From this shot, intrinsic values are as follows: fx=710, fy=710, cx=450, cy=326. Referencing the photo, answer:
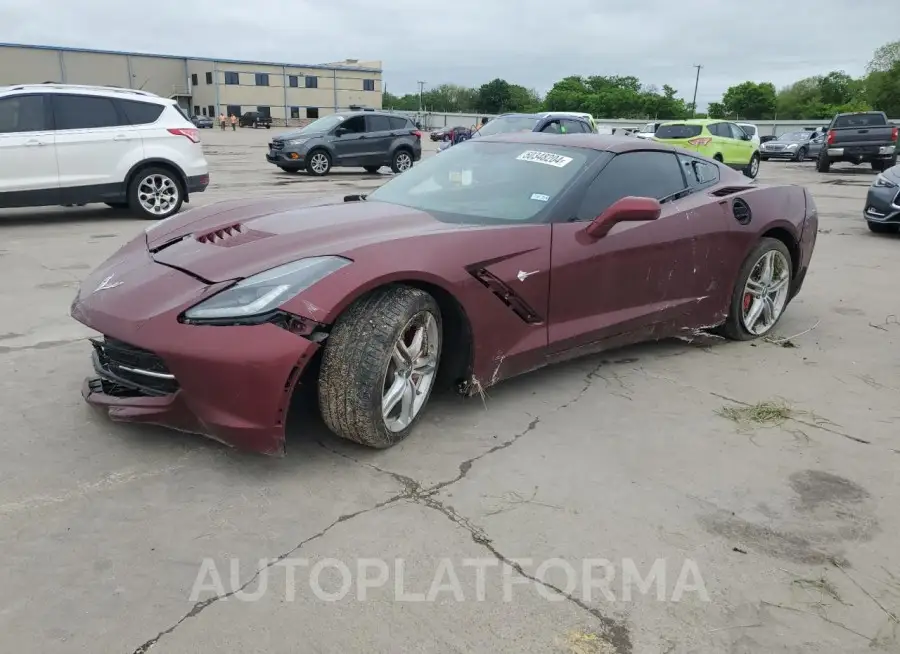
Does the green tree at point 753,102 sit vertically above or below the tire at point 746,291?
above

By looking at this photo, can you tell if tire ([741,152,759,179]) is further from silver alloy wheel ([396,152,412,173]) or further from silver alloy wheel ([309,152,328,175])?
silver alloy wheel ([309,152,328,175])

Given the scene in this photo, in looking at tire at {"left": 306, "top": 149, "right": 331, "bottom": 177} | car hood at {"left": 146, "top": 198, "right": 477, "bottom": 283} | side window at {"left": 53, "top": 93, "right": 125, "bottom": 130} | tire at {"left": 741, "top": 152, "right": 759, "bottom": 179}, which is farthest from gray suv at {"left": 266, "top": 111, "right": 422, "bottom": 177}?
car hood at {"left": 146, "top": 198, "right": 477, "bottom": 283}

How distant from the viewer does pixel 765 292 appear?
495cm

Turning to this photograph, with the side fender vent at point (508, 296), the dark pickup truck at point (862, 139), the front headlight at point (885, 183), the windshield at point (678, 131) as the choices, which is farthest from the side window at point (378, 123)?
the side fender vent at point (508, 296)

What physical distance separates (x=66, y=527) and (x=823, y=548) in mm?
2679

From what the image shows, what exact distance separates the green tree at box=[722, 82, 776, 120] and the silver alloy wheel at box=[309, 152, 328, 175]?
296 feet

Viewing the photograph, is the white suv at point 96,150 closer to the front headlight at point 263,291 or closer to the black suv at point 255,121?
the front headlight at point 263,291

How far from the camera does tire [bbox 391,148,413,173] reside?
18656 mm

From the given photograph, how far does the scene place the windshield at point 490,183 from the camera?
143 inches

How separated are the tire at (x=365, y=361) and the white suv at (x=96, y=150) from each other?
7.40 meters

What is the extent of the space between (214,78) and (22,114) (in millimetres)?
74021

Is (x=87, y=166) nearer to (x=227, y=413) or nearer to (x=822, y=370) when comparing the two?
(x=227, y=413)

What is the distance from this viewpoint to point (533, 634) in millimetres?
2068

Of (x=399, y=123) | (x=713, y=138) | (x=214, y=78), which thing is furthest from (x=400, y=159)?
(x=214, y=78)
